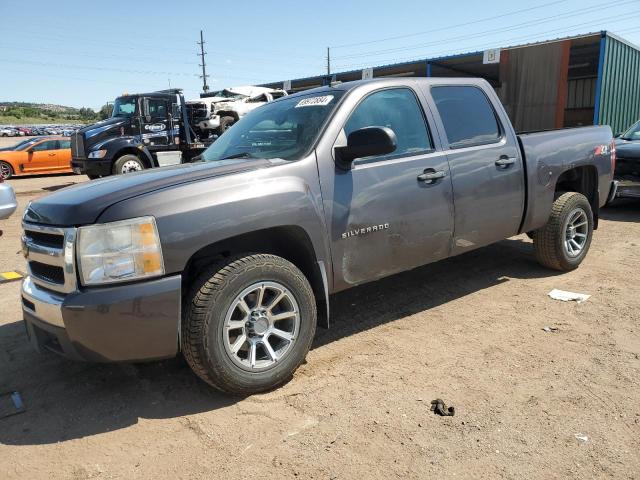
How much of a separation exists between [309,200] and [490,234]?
6.40ft

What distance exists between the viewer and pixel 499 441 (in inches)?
102

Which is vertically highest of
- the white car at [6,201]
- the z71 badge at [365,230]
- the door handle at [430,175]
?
the door handle at [430,175]

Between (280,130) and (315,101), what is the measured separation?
0.35m

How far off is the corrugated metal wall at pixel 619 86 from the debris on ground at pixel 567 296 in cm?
1227

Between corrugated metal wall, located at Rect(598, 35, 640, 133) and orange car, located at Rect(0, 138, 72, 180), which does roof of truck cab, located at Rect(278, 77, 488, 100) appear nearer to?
corrugated metal wall, located at Rect(598, 35, 640, 133)

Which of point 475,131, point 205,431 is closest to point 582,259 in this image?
point 475,131

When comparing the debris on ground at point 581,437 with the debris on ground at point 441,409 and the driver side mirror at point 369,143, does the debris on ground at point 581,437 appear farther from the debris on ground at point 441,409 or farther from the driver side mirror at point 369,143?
the driver side mirror at point 369,143

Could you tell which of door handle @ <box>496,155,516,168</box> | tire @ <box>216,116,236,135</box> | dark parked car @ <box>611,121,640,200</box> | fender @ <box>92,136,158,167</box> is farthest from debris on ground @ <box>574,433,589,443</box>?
tire @ <box>216,116,236,135</box>

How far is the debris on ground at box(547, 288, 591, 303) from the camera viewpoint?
452cm

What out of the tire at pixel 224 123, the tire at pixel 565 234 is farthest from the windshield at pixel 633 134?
the tire at pixel 224 123

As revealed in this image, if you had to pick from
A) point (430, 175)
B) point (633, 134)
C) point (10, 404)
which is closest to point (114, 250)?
point (10, 404)

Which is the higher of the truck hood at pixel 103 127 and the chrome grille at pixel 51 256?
the truck hood at pixel 103 127

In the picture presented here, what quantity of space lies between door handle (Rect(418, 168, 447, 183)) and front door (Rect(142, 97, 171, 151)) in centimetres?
1184

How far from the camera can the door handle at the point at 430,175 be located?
12.3ft
